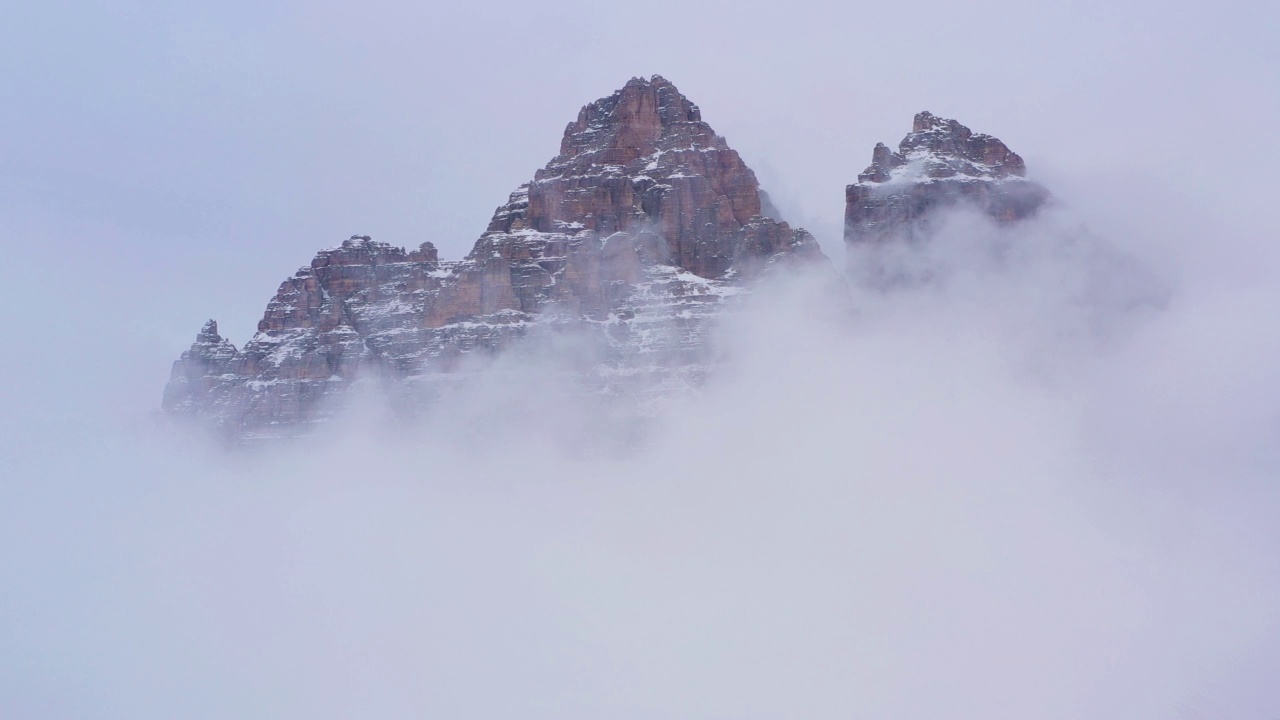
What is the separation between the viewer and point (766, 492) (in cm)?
13738

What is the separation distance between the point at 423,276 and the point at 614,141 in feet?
64.1

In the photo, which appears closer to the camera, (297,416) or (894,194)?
(894,194)

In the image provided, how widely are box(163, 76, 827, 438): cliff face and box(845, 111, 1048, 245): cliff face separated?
612 centimetres

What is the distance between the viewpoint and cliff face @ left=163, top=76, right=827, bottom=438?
14288 cm

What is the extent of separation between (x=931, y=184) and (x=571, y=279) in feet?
95.6

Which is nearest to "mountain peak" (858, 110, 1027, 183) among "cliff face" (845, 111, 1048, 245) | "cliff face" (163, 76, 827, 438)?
"cliff face" (845, 111, 1048, 245)

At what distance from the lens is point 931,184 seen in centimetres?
14212

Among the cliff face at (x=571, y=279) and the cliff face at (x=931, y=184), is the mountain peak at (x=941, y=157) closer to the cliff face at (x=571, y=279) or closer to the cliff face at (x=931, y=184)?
the cliff face at (x=931, y=184)

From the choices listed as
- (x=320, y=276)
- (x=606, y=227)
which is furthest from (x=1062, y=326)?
(x=320, y=276)

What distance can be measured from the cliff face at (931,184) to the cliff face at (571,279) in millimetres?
6119

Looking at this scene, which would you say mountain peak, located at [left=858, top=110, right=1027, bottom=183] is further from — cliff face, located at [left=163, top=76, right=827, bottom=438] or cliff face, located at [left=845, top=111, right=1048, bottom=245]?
cliff face, located at [left=163, top=76, right=827, bottom=438]

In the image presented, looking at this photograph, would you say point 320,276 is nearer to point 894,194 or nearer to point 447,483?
point 447,483

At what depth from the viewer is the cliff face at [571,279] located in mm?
142875

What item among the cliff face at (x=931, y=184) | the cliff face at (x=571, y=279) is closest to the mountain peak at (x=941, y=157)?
the cliff face at (x=931, y=184)
